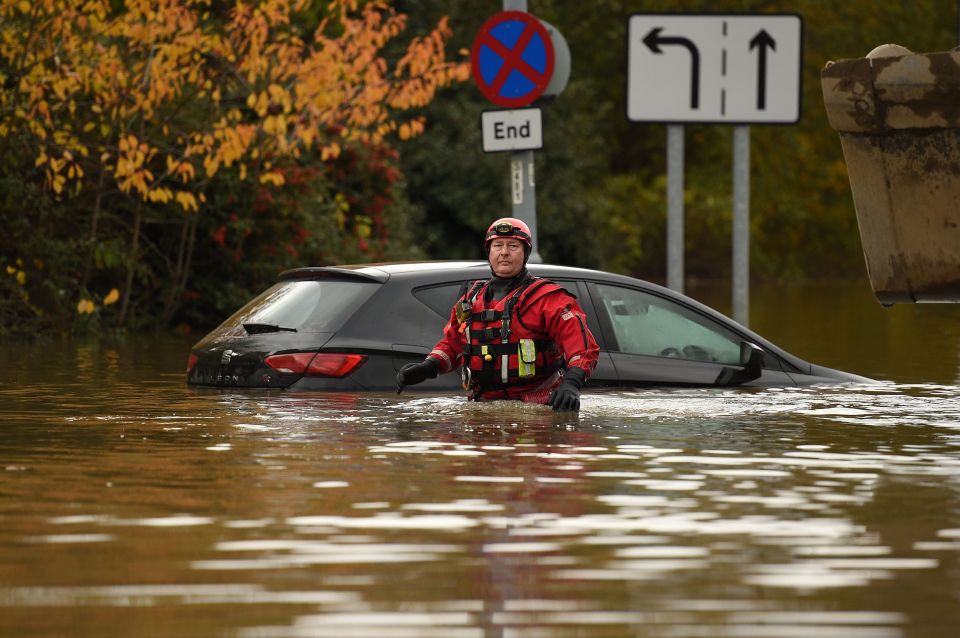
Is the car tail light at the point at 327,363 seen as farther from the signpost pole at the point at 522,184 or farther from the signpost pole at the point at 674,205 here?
the signpost pole at the point at 522,184

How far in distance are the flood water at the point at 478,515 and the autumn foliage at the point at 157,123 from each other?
691cm

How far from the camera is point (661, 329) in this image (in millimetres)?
13891

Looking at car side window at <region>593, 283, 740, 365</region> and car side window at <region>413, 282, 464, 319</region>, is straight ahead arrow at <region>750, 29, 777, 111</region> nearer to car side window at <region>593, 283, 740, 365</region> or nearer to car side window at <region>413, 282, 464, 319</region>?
car side window at <region>593, 283, 740, 365</region>

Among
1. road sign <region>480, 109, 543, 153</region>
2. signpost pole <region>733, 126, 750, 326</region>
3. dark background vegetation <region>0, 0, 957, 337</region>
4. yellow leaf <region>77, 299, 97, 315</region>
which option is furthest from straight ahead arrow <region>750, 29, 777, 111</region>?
yellow leaf <region>77, 299, 97, 315</region>

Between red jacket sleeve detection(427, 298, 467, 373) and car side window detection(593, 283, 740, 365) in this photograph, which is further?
car side window detection(593, 283, 740, 365)

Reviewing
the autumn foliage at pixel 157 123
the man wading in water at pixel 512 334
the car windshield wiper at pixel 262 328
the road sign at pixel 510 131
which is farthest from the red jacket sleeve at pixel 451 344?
the autumn foliage at pixel 157 123

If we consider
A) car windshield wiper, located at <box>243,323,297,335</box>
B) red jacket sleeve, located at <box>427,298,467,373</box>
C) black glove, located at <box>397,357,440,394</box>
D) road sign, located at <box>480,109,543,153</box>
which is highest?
road sign, located at <box>480,109,543,153</box>

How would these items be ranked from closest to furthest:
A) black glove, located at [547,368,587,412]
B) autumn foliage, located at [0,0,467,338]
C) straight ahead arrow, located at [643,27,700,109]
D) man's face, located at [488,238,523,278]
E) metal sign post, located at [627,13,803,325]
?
black glove, located at [547,368,587,412], man's face, located at [488,238,523,278], metal sign post, located at [627,13,803,325], straight ahead arrow, located at [643,27,700,109], autumn foliage, located at [0,0,467,338]

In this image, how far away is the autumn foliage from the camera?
21172mm

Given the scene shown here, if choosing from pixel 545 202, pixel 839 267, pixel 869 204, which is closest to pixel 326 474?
pixel 869 204

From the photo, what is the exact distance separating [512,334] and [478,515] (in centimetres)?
375

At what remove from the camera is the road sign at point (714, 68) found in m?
15.8

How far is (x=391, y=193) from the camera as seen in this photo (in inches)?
1182

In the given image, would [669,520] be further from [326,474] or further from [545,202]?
[545,202]
